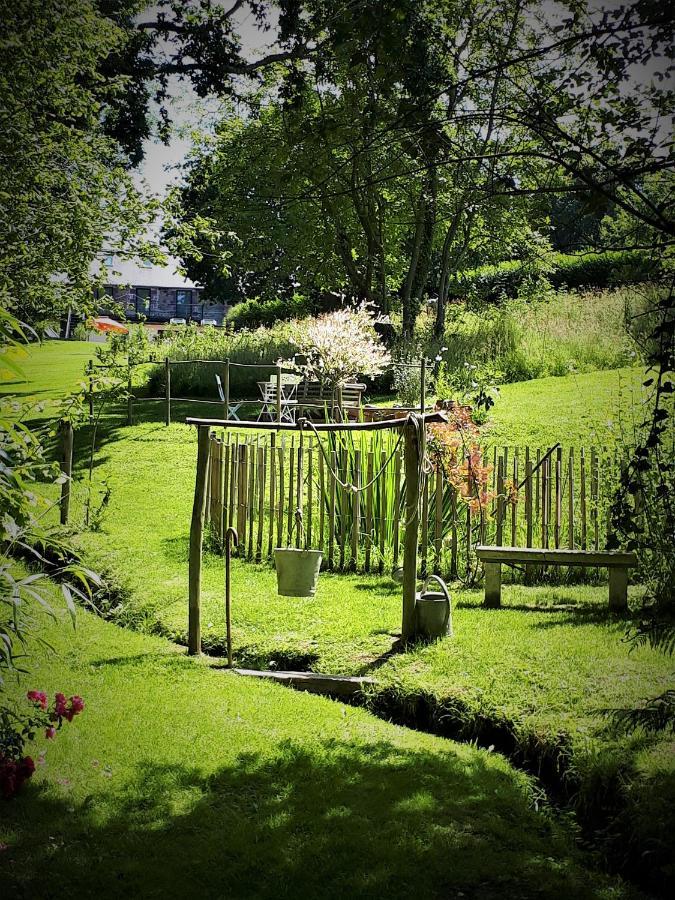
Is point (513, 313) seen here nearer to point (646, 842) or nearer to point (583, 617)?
point (583, 617)

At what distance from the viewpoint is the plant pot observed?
5355 mm

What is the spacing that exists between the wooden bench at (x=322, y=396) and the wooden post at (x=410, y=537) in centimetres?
738

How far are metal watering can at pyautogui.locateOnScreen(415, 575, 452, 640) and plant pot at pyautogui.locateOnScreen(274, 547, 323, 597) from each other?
940mm

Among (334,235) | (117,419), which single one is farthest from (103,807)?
(334,235)

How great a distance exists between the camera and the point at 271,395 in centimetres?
1527

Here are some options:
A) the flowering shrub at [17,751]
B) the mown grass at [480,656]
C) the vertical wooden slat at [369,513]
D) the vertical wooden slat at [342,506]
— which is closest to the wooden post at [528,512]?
the mown grass at [480,656]

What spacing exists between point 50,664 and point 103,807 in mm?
1993

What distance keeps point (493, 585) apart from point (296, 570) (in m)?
2.17

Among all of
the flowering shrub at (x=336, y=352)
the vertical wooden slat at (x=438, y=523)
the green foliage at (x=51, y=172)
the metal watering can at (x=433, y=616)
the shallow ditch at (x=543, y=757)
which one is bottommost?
the shallow ditch at (x=543, y=757)

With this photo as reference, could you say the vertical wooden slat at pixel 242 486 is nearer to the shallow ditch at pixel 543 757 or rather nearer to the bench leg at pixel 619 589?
the shallow ditch at pixel 543 757

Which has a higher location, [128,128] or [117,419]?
[128,128]

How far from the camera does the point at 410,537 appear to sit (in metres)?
5.96

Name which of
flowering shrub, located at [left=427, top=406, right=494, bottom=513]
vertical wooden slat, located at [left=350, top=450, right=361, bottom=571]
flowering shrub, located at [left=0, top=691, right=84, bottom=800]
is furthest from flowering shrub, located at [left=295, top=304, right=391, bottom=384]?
flowering shrub, located at [left=0, top=691, right=84, bottom=800]

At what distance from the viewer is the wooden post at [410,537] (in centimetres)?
589
